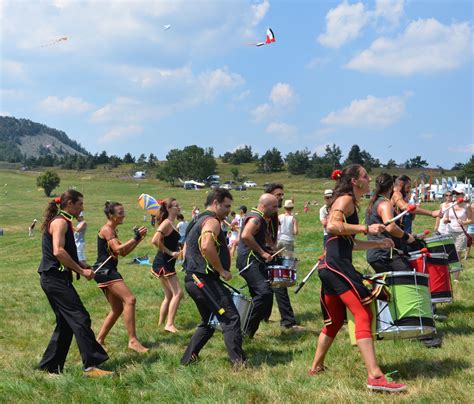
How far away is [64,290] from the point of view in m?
6.28

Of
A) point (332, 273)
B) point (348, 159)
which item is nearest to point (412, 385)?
point (332, 273)

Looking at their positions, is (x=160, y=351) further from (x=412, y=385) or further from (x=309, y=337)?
(x=412, y=385)

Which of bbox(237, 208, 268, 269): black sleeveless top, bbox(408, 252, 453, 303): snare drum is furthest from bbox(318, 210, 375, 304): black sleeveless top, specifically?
bbox(237, 208, 268, 269): black sleeveless top

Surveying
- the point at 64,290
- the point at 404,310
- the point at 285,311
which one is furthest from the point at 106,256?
the point at 404,310

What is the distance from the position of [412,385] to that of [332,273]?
4.27 feet

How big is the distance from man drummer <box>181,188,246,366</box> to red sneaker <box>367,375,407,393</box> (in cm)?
156

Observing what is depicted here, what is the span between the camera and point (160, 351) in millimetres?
6906

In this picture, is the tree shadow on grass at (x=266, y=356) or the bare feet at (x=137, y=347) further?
the bare feet at (x=137, y=347)

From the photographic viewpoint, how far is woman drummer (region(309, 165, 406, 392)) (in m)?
5.05

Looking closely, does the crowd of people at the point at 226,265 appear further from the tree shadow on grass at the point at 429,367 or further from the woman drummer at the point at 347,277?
the tree shadow on grass at the point at 429,367

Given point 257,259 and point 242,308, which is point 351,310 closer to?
point 242,308

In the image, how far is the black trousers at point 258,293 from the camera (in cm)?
728

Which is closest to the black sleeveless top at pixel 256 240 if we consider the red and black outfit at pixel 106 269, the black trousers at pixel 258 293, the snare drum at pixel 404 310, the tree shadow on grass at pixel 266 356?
the black trousers at pixel 258 293

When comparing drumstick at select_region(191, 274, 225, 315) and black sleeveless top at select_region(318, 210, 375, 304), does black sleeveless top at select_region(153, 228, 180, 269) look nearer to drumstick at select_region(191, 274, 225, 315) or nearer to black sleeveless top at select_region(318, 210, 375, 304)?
drumstick at select_region(191, 274, 225, 315)
